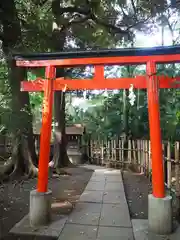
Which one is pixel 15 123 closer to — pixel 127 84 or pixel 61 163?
pixel 127 84

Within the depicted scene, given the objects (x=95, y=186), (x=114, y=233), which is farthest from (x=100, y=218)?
(x=95, y=186)

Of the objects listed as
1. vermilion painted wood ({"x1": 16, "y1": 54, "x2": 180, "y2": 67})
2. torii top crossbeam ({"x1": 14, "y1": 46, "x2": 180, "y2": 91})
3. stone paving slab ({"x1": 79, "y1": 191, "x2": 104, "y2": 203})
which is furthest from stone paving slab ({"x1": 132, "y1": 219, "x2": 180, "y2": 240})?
vermilion painted wood ({"x1": 16, "y1": 54, "x2": 180, "y2": 67})

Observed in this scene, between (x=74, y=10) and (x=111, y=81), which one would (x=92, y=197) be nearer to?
(x=111, y=81)

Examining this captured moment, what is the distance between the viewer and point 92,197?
24.2 feet

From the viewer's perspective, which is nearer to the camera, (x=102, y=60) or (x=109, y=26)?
(x=102, y=60)

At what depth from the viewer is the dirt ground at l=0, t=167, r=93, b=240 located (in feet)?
18.4

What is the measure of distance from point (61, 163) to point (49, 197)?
26.1ft

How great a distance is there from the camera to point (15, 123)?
274 inches

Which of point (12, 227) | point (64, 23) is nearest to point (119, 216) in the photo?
point (12, 227)

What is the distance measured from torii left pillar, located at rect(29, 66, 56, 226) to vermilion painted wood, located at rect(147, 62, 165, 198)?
2013mm

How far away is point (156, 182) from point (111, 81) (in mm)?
2173

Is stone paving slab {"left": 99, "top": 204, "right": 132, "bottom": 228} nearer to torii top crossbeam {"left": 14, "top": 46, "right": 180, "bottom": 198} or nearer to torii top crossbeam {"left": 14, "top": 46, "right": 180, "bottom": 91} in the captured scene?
torii top crossbeam {"left": 14, "top": 46, "right": 180, "bottom": 198}

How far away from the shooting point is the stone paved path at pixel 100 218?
471cm

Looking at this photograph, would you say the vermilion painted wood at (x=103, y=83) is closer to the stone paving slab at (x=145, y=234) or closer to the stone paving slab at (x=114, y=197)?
the stone paving slab at (x=145, y=234)
